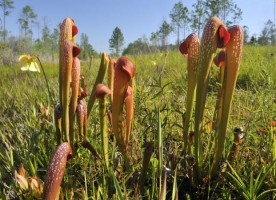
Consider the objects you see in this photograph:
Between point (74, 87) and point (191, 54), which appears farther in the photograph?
point (74, 87)

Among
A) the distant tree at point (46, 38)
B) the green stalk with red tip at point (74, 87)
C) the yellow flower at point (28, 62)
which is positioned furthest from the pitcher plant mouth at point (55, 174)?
the distant tree at point (46, 38)

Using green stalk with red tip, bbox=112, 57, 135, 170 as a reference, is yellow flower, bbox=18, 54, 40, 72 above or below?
above

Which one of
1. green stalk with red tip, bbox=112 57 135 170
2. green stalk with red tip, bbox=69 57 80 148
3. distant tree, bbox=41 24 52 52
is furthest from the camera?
distant tree, bbox=41 24 52 52

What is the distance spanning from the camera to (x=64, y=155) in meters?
0.56

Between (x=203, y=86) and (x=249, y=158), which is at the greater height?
(x=203, y=86)

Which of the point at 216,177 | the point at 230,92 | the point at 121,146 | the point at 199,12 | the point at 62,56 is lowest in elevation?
the point at 216,177

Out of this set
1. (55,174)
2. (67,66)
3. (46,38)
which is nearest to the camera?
(55,174)

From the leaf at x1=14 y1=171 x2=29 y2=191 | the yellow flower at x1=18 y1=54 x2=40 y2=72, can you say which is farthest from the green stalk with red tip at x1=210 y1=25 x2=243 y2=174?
the yellow flower at x1=18 y1=54 x2=40 y2=72

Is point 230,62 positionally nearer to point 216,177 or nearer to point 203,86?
point 203,86

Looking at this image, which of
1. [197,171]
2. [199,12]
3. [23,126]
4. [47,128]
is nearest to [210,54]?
[197,171]

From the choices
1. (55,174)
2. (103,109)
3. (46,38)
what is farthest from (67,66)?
(46,38)

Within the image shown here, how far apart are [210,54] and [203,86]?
96 millimetres

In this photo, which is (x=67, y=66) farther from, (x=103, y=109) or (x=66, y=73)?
(x=103, y=109)

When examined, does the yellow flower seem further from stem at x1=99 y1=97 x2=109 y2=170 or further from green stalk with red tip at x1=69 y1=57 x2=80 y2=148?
stem at x1=99 y1=97 x2=109 y2=170
